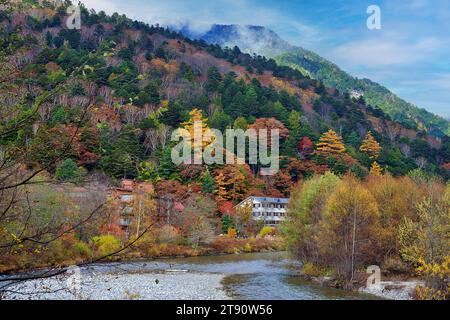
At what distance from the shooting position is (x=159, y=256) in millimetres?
35562

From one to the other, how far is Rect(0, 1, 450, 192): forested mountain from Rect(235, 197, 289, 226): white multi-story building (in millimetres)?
1988

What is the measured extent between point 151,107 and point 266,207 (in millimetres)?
20373

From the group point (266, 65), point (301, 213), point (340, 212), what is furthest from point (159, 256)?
point (266, 65)

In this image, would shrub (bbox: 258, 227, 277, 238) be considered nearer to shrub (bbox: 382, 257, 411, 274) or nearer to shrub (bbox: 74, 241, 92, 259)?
shrub (bbox: 74, 241, 92, 259)

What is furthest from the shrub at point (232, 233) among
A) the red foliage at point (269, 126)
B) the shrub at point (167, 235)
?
the red foliage at point (269, 126)

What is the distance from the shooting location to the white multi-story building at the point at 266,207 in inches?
2165

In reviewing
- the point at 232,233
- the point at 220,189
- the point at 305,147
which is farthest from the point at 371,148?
the point at 232,233

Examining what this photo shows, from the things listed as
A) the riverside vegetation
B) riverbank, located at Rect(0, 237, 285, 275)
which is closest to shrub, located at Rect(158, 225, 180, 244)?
the riverside vegetation

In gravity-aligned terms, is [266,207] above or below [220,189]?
below

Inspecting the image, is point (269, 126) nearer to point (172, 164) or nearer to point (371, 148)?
point (371, 148)

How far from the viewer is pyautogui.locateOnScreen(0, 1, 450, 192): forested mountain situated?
3781 millimetres

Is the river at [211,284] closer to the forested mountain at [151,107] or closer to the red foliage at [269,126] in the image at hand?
the forested mountain at [151,107]

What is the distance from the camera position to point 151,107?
57.5 metres
